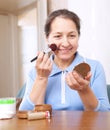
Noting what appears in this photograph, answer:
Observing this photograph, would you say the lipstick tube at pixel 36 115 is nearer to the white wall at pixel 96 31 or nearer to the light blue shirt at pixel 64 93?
the light blue shirt at pixel 64 93

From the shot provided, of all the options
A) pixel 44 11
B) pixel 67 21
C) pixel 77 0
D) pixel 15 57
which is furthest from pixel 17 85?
pixel 67 21

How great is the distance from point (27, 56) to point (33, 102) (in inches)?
87.8

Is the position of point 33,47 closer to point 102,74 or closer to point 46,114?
point 102,74

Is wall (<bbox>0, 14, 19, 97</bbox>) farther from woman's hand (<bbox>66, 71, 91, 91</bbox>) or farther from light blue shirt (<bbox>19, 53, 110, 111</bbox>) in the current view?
woman's hand (<bbox>66, 71, 91, 91</bbox>)

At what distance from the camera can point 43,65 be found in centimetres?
104

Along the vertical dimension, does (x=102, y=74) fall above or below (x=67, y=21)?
below

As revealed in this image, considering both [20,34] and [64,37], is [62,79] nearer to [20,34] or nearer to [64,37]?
[64,37]

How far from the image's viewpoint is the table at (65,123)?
648 mm

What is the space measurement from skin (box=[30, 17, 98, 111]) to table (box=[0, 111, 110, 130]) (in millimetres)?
122

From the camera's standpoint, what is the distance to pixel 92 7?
179 centimetres

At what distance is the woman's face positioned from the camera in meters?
1.13

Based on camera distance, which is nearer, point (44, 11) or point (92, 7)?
point (92, 7)

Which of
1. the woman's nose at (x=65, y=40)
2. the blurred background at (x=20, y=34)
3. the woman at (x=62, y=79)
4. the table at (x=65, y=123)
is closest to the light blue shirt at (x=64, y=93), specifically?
the woman at (x=62, y=79)

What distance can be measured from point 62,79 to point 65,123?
43cm
